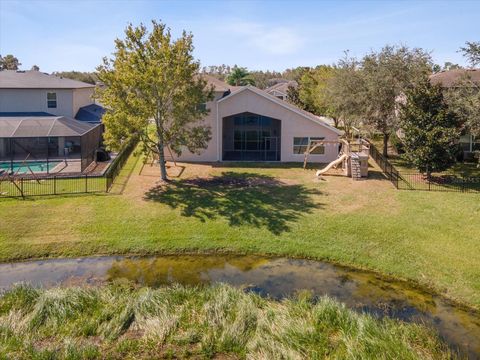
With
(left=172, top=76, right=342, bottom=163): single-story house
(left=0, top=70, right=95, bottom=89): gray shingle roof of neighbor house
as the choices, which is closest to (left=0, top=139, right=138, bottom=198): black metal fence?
(left=172, top=76, right=342, bottom=163): single-story house

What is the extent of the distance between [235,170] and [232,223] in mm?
10673

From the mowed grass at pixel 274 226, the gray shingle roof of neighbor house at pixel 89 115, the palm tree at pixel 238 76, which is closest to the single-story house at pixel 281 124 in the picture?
the mowed grass at pixel 274 226

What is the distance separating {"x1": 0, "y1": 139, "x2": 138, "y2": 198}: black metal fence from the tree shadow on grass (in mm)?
A: 3399

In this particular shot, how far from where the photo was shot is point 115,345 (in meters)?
10.3

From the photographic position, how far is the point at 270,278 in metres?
15.0

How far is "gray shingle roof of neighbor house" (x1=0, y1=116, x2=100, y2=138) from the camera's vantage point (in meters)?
29.9

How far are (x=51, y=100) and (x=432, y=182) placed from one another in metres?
32.5

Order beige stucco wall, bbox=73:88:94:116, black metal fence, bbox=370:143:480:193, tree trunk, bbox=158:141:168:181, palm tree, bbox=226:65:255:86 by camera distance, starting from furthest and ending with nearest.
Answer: palm tree, bbox=226:65:255:86 → beige stucco wall, bbox=73:88:94:116 → tree trunk, bbox=158:141:168:181 → black metal fence, bbox=370:143:480:193

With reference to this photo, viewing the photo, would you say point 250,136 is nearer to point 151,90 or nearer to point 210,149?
point 210,149

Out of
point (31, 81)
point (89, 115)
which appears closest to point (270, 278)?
point (89, 115)

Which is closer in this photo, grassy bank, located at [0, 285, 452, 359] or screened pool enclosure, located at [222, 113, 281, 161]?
grassy bank, located at [0, 285, 452, 359]

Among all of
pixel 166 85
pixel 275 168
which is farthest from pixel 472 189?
pixel 166 85

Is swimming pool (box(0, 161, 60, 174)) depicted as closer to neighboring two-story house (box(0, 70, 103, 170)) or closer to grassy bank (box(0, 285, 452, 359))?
neighboring two-story house (box(0, 70, 103, 170))

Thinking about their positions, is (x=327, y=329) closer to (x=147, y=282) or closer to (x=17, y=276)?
(x=147, y=282)
